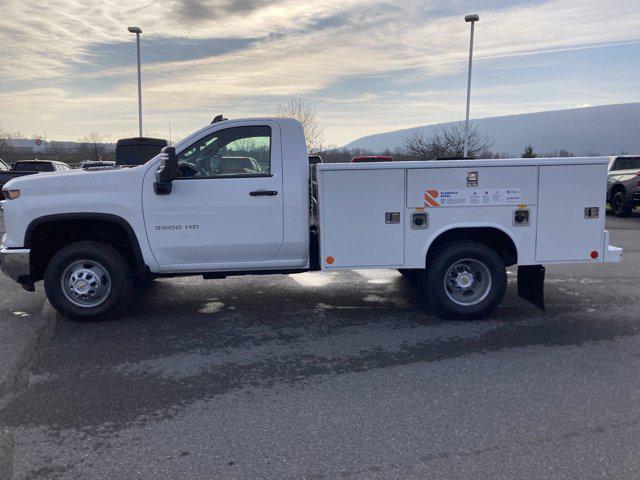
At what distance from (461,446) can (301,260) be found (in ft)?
10.1

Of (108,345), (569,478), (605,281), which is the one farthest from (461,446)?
(605,281)

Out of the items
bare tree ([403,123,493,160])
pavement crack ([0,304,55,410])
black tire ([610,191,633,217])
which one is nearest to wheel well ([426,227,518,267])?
pavement crack ([0,304,55,410])

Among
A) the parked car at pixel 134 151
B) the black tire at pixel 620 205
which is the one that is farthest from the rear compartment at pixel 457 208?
the black tire at pixel 620 205

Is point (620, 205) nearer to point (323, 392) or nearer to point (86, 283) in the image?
point (323, 392)

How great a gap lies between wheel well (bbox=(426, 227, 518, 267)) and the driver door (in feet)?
5.67

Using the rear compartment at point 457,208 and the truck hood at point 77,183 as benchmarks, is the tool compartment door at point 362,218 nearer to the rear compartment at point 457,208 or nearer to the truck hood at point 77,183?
the rear compartment at point 457,208

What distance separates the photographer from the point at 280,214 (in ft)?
19.4

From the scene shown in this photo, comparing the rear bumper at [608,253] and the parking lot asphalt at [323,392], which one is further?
the rear bumper at [608,253]

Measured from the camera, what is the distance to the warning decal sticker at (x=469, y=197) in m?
5.79

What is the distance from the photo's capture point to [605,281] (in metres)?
8.16

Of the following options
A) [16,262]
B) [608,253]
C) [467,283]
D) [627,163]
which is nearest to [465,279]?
[467,283]

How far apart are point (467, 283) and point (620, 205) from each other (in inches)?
548

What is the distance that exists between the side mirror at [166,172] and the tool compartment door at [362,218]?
1.53m

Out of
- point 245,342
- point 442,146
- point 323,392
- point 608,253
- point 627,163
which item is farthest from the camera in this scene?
point 442,146
